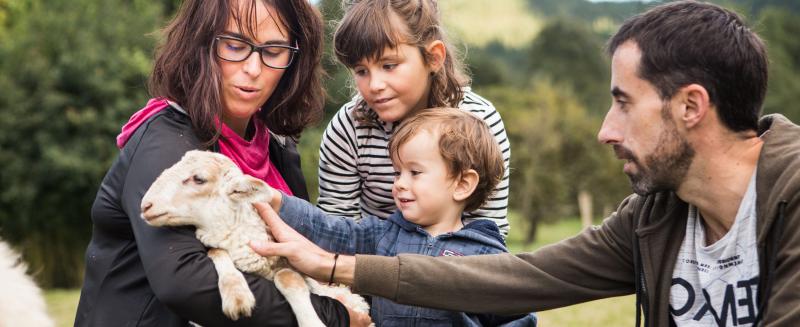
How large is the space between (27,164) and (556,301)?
61.3ft

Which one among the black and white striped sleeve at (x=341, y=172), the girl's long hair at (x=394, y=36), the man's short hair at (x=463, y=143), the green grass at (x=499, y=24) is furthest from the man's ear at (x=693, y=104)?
the green grass at (x=499, y=24)

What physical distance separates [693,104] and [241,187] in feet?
6.04

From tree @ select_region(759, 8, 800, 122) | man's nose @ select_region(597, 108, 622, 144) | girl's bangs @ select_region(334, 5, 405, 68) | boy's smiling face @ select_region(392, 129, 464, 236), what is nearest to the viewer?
man's nose @ select_region(597, 108, 622, 144)

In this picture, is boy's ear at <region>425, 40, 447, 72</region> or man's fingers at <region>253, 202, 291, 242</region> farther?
boy's ear at <region>425, 40, 447, 72</region>

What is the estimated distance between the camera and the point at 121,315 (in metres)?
3.67

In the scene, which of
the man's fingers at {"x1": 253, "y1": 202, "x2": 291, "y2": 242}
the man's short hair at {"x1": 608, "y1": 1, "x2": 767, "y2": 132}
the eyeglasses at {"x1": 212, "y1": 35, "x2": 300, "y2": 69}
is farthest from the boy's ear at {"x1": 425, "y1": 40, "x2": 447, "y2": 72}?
the man's fingers at {"x1": 253, "y1": 202, "x2": 291, "y2": 242}

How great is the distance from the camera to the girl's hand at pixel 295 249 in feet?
12.0

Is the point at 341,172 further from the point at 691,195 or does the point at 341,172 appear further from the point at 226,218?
the point at 691,195

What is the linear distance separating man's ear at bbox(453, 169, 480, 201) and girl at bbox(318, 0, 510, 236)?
0.26 meters

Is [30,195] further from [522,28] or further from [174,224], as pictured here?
[522,28]

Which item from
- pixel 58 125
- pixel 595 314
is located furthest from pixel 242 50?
pixel 58 125

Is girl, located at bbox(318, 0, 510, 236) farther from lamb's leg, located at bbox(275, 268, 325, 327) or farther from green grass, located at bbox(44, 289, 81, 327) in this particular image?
green grass, located at bbox(44, 289, 81, 327)

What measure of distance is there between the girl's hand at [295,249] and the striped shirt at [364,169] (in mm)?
1023

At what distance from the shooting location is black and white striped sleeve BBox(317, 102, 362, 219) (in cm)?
482
